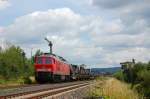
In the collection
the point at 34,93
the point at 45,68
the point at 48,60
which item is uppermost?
the point at 48,60

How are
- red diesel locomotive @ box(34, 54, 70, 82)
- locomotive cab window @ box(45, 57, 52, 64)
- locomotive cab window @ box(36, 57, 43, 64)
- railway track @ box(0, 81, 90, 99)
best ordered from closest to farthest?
railway track @ box(0, 81, 90, 99) < red diesel locomotive @ box(34, 54, 70, 82) < locomotive cab window @ box(45, 57, 52, 64) < locomotive cab window @ box(36, 57, 43, 64)

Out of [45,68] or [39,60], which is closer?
[45,68]

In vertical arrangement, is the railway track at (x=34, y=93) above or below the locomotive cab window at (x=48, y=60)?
below

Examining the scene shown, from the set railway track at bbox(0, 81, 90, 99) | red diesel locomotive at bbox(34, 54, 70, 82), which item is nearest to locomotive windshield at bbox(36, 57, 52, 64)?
red diesel locomotive at bbox(34, 54, 70, 82)

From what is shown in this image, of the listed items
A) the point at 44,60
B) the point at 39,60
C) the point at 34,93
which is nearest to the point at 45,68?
the point at 44,60

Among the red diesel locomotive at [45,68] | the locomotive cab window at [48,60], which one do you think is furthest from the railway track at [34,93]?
the locomotive cab window at [48,60]

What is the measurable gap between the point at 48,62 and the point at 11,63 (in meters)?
16.8

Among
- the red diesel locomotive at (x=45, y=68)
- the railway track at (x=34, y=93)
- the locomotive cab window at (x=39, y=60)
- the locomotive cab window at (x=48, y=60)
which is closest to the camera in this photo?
the railway track at (x=34, y=93)

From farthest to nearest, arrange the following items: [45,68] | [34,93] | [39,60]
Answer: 1. [39,60]
2. [45,68]
3. [34,93]

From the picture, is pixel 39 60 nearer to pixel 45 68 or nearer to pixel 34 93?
pixel 45 68

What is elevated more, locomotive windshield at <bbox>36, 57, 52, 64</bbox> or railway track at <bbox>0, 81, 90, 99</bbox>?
locomotive windshield at <bbox>36, 57, 52, 64</bbox>

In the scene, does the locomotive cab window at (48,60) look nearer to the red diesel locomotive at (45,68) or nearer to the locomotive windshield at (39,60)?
the red diesel locomotive at (45,68)

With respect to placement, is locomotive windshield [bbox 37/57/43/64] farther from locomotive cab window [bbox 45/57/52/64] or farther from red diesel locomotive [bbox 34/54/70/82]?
locomotive cab window [bbox 45/57/52/64]

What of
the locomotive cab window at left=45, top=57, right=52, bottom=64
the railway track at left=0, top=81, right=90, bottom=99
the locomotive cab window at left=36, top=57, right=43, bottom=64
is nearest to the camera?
the railway track at left=0, top=81, right=90, bottom=99
